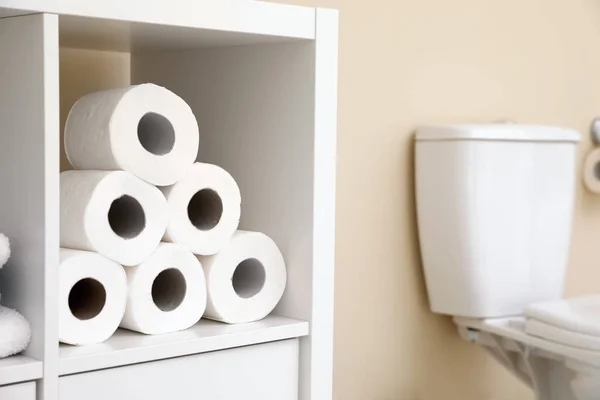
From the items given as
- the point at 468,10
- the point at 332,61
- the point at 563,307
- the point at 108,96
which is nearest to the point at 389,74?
the point at 468,10

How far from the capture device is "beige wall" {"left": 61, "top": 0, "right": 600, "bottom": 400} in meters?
1.88

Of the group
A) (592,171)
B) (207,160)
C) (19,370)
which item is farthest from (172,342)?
(592,171)

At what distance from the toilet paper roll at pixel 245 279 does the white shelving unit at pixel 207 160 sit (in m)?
0.02

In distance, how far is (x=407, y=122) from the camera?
6.47 ft

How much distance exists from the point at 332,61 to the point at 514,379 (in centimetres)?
133

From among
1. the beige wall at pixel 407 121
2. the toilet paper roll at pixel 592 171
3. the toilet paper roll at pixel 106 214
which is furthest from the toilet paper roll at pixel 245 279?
the toilet paper roll at pixel 592 171

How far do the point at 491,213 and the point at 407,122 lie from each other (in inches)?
10.7

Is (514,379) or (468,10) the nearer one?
(468,10)

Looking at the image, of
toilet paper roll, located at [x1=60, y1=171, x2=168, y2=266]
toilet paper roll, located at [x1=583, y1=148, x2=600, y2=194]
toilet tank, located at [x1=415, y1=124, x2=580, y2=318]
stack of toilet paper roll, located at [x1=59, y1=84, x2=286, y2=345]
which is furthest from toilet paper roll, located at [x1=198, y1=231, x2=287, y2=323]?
toilet paper roll, located at [x1=583, y1=148, x2=600, y2=194]

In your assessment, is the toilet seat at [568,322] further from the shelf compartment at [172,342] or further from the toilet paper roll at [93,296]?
the toilet paper roll at [93,296]

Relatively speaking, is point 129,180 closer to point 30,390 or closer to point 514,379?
point 30,390

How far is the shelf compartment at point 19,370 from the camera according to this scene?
910 millimetres

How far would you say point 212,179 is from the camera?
112cm

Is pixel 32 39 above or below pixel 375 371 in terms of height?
above
